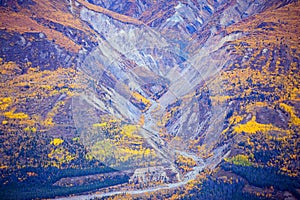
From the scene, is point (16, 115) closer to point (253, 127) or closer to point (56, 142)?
point (56, 142)

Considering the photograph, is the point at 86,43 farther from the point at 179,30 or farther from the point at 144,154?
the point at 144,154

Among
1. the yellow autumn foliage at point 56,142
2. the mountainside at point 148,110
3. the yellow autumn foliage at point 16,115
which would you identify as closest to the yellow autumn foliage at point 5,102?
the mountainside at point 148,110

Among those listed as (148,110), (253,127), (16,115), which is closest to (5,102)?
(16,115)

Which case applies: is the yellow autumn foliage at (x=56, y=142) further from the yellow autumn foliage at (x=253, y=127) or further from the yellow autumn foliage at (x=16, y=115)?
the yellow autumn foliage at (x=253, y=127)

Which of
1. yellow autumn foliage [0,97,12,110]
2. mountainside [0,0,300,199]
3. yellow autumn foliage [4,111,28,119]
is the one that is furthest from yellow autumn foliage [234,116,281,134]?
yellow autumn foliage [0,97,12,110]

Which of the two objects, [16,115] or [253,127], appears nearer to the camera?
[253,127]

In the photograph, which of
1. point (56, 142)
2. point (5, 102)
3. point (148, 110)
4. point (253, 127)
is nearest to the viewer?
point (253, 127)

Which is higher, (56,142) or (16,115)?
(56,142)

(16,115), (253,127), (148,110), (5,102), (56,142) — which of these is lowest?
(5,102)

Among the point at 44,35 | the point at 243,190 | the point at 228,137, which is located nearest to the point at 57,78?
the point at 44,35

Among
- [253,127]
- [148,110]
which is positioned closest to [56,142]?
[148,110]

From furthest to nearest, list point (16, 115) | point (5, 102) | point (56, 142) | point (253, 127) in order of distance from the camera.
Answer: point (5, 102), point (16, 115), point (56, 142), point (253, 127)
